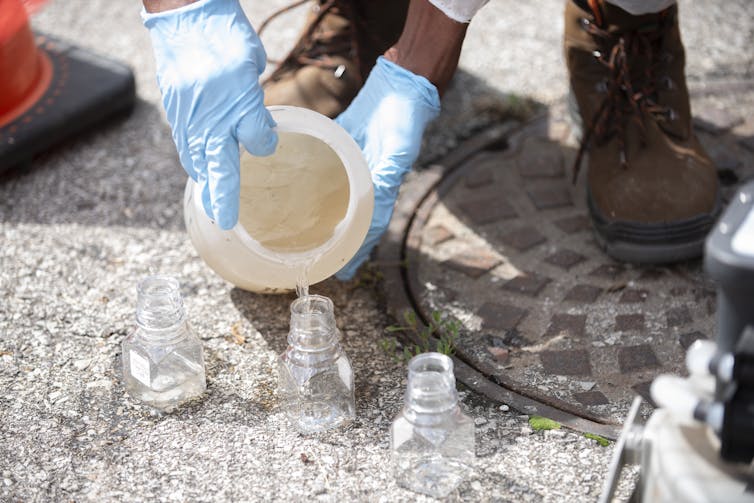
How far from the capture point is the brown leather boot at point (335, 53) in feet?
8.48

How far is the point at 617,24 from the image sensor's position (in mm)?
2398

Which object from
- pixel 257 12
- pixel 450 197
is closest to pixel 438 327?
pixel 450 197

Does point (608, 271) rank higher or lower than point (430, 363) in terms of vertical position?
lower

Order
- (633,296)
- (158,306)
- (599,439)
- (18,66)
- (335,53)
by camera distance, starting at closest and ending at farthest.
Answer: (599,439) → (158,306) → (633,296) → (335,53) → (18,66)

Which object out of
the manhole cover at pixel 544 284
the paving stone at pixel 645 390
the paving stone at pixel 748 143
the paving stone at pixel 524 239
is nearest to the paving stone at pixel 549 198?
the manhole cover at pixel 544 284

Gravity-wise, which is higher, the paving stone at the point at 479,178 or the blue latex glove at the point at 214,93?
the blue latex glove at the point at 214,93

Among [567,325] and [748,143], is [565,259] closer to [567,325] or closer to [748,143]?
[567,325]

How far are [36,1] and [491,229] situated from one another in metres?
1.54

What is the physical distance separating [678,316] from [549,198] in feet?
1.91

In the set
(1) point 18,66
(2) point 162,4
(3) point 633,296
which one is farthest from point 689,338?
(1) point 18,66

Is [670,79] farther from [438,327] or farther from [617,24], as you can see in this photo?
[438,327]

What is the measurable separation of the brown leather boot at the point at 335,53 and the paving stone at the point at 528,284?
723mm

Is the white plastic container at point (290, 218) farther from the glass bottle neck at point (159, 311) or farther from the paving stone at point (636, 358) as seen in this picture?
the paving stone at point (636, 358)

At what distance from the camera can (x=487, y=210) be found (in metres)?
2.56
